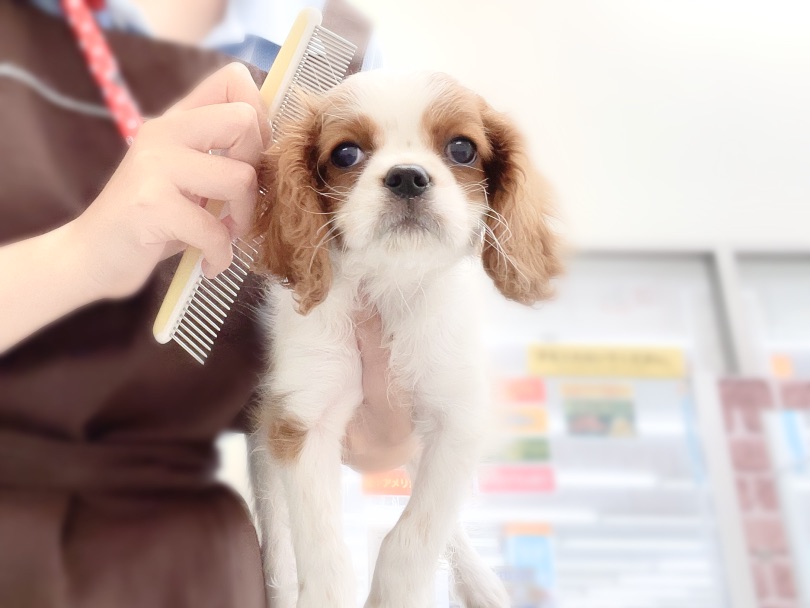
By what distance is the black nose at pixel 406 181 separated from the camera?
496 mm

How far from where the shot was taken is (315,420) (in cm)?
56

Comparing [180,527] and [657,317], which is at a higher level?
[657,317]

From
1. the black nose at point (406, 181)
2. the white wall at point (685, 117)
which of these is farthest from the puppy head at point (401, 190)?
the white wall at point (685, 117)

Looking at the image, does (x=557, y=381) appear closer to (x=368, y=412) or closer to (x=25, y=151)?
(x=368, y=412)

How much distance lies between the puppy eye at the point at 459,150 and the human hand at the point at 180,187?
14cm

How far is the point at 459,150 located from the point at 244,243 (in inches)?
7.4

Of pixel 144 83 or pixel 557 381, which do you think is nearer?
pixel 144 83

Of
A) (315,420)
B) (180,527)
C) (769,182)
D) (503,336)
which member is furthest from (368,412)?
(769,182)

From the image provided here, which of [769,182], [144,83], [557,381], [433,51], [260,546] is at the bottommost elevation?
[260,546]

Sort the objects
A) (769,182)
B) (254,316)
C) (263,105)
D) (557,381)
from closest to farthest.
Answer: (263,105) → (254,316) → (557,381) → (769,182)

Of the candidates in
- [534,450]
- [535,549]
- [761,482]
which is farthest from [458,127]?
[761,482]

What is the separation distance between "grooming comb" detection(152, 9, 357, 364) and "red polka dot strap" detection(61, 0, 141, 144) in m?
0.20

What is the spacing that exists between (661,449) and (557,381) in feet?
1.34

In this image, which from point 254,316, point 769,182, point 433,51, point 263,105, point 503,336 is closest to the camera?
point 263,105
